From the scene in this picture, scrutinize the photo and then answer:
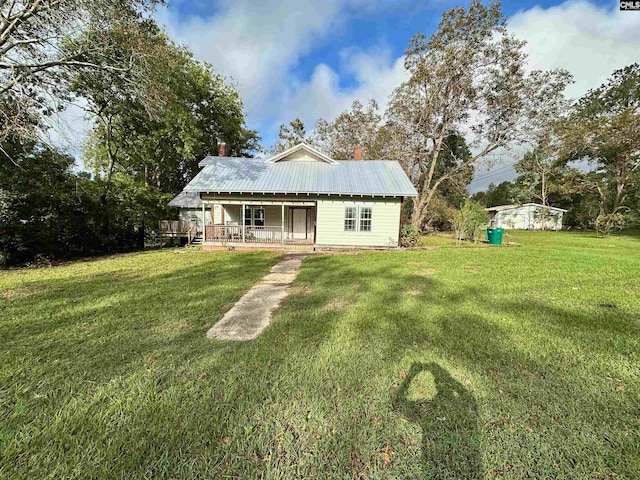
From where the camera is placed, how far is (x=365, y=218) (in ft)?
43.8

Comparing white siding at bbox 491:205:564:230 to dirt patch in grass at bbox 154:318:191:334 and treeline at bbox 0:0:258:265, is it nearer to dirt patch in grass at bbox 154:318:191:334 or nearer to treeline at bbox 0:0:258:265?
treeline at bbox 0:0:258:265

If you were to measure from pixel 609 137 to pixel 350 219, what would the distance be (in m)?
23.8

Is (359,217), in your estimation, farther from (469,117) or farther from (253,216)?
(469,117)

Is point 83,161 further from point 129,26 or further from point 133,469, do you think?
point 133,469

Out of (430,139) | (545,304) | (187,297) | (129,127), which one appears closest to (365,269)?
(545,304)

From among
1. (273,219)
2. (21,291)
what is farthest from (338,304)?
(273,219)

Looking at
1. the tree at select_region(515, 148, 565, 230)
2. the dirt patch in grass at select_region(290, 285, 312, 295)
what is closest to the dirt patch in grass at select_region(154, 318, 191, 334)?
the dirt patch in grass at select_region(290, 285, 312, 295)

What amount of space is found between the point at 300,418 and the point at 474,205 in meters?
17.0

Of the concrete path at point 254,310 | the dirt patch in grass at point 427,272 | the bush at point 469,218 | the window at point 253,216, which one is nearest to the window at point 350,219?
the window at point 253,216

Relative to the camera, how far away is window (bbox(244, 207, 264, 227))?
15.8 metres

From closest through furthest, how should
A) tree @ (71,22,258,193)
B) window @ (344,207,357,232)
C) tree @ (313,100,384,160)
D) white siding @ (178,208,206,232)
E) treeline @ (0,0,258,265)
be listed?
treeline @ (0,0,258,265) → tree @ (71,22,258,193) → window @ (344,207,357,232) → white siding @ (178,208,206,232) → tree @ (313,100,384,160)

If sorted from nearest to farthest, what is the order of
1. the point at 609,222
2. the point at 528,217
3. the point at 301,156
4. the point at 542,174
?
1. the point at 301,156
2. the point at 609,222
3. the point at 542,174
4. the point at 528,217

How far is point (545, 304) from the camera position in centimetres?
518

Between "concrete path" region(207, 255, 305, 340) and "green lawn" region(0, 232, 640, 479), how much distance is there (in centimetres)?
23
